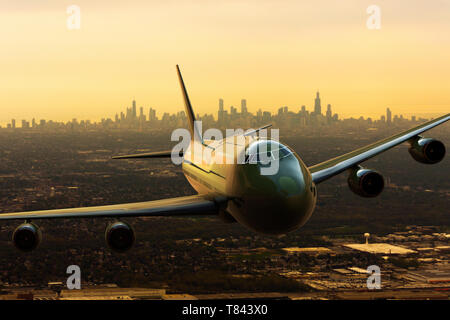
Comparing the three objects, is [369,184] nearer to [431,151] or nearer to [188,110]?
[431,151]

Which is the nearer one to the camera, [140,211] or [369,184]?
[140,211]

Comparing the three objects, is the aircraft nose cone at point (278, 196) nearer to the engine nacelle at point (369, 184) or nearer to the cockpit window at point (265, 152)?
the cockpit window at point (265, 152)

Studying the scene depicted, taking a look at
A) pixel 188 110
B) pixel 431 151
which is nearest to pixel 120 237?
pixel 431 151

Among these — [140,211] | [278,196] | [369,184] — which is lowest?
[140,211]

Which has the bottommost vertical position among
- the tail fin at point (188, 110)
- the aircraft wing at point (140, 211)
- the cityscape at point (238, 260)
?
the cityscape at point (238, 260)

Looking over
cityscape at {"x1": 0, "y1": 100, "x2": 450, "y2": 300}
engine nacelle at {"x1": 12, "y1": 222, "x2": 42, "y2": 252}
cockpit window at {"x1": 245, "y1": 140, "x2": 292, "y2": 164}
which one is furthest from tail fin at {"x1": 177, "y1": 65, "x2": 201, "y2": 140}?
cityscape at {"x1": 0, "y1": 100, "x2": 450, "y2": 300}

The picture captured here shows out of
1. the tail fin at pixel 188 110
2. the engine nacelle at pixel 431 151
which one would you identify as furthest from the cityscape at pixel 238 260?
the engine nacelle at pixel 431 151

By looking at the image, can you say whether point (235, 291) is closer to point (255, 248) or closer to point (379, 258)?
point (255, 248)
